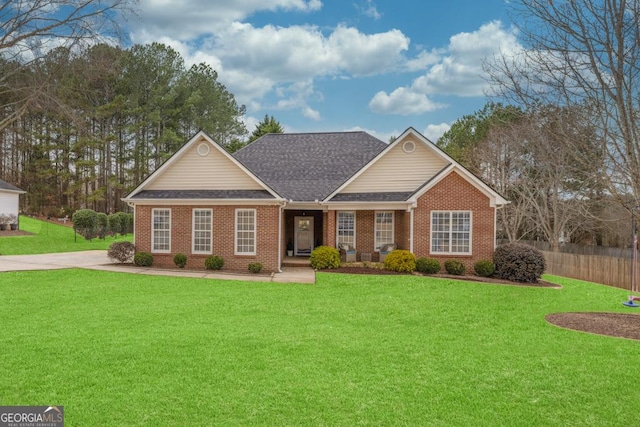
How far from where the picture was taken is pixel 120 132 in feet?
155

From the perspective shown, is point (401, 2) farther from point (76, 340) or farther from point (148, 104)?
point (148, 104)

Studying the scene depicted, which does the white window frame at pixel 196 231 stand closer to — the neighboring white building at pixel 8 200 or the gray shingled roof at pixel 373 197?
the gray shingled roof at pixel 373 197

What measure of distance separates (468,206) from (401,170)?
3459 mm

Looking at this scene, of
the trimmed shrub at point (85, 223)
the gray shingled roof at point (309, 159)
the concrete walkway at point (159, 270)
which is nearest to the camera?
the concrete walkway at point (159, 270)

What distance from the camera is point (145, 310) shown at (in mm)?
10430

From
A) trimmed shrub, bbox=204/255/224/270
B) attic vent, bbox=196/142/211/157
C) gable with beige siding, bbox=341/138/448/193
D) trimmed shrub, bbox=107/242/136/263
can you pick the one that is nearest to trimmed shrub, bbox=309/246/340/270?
gable with beige siding, bbox=341/138/448/193

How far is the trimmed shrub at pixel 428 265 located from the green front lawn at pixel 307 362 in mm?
5327

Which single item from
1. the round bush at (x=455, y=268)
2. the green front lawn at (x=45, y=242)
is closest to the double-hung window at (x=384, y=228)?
the round bush at (x=455, y=268)

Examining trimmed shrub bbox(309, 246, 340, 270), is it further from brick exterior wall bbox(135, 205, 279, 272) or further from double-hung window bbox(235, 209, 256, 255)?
double-hung window bbox(235, 209, 256, 255)

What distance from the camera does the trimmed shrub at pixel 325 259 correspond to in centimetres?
1875

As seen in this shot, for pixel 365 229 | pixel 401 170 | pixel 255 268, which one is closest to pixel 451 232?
pixel 401 170

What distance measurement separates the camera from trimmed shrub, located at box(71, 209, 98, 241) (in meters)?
32.1

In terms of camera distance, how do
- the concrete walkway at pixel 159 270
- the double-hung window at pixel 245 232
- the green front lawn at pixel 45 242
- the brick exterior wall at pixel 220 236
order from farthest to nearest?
the green front lawn at pixel 45 242, the double-hung window at pixel 245 232, the brick exterior wall at pixel 220 236, the concrete walkway at pixel 159 270

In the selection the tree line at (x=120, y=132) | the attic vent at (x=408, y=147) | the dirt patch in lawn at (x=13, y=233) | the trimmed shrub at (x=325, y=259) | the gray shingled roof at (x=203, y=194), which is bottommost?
the trimmed shrub at (x=325, y=259)
